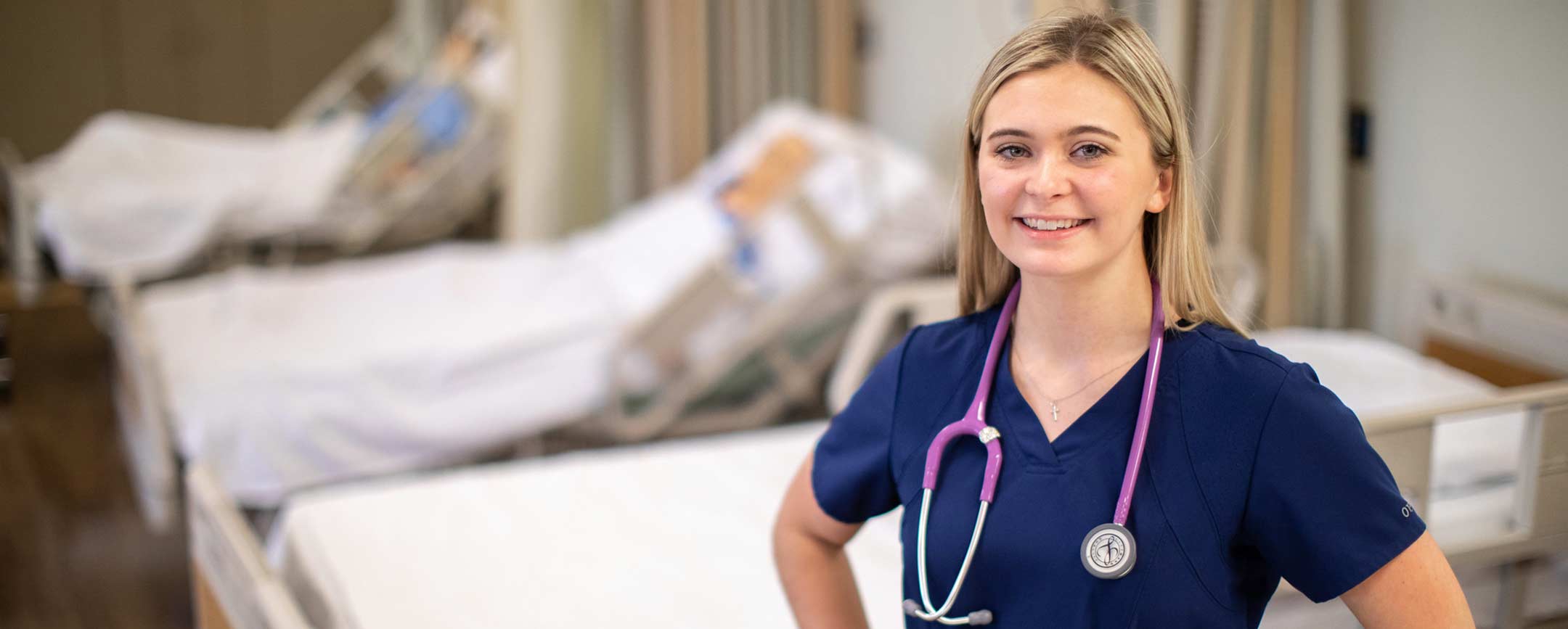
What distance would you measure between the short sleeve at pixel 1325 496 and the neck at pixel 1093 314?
118 mm

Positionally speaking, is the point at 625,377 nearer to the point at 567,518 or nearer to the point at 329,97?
the point at 567,518

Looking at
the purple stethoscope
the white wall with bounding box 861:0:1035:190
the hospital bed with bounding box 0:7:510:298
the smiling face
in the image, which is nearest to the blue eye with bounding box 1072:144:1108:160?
the smiling face

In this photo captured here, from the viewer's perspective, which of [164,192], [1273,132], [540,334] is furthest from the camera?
[164,192]

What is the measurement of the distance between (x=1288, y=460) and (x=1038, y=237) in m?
0.22

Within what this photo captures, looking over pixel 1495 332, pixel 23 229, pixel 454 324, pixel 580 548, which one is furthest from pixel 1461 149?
pixel 23 229

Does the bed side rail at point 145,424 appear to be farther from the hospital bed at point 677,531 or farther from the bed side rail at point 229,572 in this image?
the bed side rail at point 229,572

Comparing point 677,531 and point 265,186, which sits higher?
point 265,186

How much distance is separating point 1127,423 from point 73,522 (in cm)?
292

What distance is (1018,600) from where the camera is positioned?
0.92 metres

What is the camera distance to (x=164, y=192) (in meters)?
4.27

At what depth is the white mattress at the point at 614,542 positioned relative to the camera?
4.98 feet

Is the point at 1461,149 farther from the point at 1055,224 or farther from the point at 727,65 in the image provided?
the point at 727,65

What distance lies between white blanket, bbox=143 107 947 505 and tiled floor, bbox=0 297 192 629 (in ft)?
1.26

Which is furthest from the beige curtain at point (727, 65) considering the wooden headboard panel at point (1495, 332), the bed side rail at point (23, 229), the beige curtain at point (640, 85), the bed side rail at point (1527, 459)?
the bed side rail at point (1527, 459)
